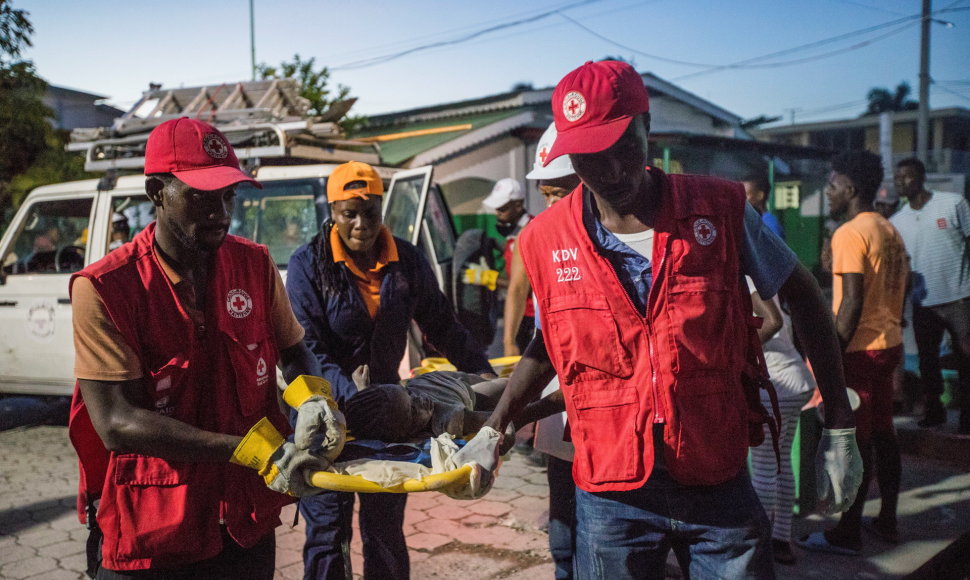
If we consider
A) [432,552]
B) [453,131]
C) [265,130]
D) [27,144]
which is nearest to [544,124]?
[453,131]

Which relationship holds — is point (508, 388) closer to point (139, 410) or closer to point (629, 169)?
point (629, 169)

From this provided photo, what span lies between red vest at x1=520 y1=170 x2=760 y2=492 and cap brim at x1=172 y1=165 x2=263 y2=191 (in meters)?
0.96

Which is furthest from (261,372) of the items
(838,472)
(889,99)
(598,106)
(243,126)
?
(889,99)

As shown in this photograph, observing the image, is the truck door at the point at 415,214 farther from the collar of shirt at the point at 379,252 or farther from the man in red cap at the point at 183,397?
the man in red cap at the point at 183,397

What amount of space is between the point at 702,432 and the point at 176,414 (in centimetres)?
142

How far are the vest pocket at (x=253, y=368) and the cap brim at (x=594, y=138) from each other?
103 centimetres

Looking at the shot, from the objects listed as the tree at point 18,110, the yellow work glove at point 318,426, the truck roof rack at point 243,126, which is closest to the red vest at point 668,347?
the yellow work glove at point 318,426

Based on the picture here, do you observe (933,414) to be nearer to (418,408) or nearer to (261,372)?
(418,408)

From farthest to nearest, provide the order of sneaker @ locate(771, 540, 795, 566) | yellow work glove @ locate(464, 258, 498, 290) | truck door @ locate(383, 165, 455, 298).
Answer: yellow work glove @ locate(464, 258, 498, 290), truck door @ locate(383, 165, 455, 298), sneaker @ locate(771, 540, 795, 566)

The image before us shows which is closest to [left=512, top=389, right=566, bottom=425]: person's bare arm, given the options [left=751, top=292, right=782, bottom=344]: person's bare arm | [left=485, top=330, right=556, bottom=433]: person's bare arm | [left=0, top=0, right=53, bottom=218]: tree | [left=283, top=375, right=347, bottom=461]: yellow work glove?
[left=485, top=330, right=556, bottom=433]: person's bare arm

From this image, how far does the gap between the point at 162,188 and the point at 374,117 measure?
66.6ft

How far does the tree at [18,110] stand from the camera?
→ 38.6 feet

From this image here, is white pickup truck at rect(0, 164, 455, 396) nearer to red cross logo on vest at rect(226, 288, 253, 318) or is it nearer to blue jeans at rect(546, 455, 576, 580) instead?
blue jeans at rect(546, 455, 576, 580)

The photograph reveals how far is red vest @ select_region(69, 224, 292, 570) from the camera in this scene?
6.95ft
